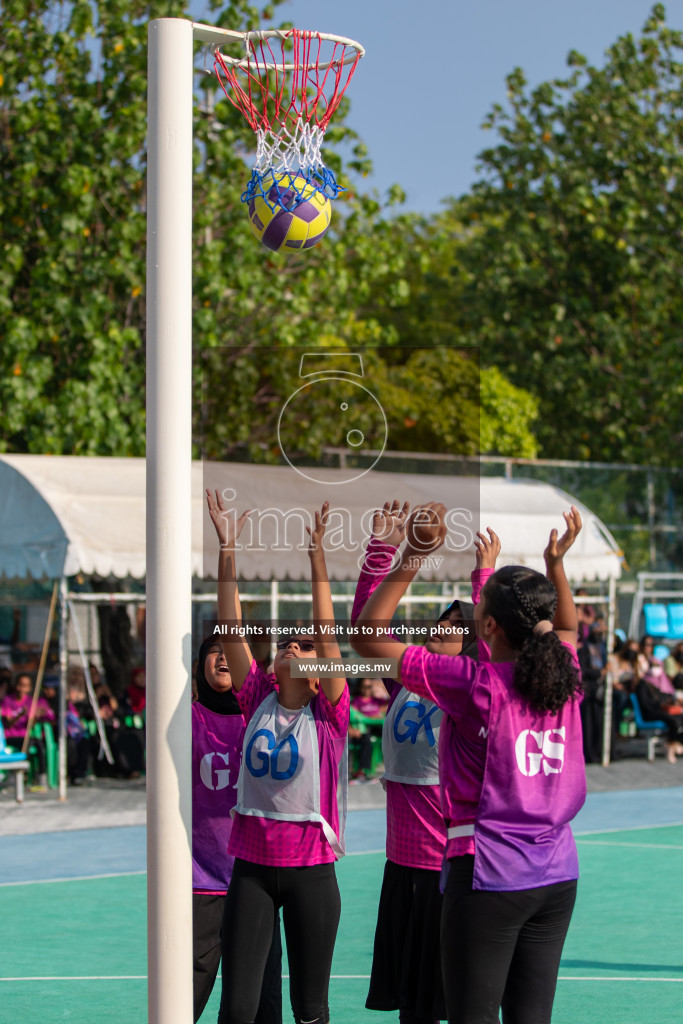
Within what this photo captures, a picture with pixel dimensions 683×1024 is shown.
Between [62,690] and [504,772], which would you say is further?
[62,690]

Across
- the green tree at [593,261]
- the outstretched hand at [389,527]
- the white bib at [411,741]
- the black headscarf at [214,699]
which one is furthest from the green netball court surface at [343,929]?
the green tree at [593,261]

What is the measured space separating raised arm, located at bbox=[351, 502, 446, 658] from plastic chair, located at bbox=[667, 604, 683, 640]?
14.1 metres

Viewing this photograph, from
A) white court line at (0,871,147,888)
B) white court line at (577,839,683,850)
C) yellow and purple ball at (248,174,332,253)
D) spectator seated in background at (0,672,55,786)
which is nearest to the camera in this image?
yellow and purple ball at (248,174,332,253)

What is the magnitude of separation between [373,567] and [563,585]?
2.30 ft

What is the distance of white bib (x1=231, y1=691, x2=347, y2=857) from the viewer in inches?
183

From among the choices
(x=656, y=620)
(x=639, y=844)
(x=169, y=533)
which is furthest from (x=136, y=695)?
(x=169, y=533)

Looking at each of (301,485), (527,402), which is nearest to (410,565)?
(301,485)

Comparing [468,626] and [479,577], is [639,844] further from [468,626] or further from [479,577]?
[479,577]

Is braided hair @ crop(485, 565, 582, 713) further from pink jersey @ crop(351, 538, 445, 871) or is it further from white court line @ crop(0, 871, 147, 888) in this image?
white court line @ crop(0, 871, 147, 888)

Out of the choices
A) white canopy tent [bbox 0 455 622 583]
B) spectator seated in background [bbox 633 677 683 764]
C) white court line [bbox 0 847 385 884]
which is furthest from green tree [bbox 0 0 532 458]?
white court line [bbox 0 847 385 884]

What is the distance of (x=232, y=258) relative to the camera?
17375mm

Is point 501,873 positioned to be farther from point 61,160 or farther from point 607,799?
point 61,160

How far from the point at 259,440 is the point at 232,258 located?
2.79 metres

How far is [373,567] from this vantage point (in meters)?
4.49
